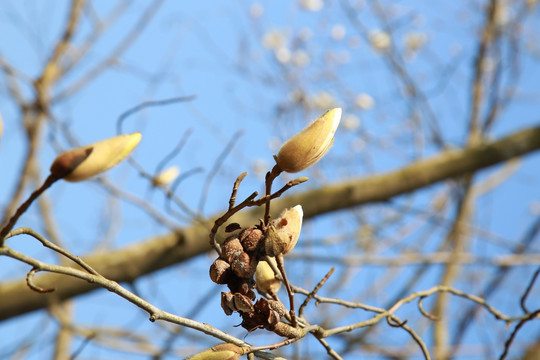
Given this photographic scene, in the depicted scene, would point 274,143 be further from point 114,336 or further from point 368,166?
point 114,336

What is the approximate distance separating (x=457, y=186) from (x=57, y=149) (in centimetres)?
127

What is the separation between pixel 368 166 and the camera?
2.31m

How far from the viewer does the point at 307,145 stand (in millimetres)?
424

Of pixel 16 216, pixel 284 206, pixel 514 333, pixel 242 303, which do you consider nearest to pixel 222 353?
pixel 242 303

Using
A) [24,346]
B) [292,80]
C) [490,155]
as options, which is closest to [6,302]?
[24,346]

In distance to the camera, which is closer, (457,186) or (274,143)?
(457,186)

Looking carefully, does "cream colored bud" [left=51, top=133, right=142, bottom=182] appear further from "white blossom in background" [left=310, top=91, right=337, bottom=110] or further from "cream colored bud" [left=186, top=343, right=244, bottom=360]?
"white blossom in background" [left=310, top=91, right=337, bottom=110]

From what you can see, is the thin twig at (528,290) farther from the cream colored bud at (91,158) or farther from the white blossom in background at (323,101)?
the white blossom in background at (323,101)

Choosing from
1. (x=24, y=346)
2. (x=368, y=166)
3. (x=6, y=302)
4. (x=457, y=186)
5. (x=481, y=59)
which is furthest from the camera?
(x=368, y=166)

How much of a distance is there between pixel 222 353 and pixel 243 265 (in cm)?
6

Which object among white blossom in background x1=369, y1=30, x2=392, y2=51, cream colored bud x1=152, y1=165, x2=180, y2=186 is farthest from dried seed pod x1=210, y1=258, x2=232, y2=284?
white blossom in background x1=369, y1=30, x2=392, y2=51

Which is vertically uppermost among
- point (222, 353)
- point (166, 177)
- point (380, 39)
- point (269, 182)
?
point (380, 39)

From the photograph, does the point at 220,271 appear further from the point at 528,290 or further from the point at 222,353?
the point at 528,290

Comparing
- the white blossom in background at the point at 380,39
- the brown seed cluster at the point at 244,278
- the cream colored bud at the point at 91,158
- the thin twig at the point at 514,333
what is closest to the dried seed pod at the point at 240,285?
the brown seed cluster at the point at 244,278
